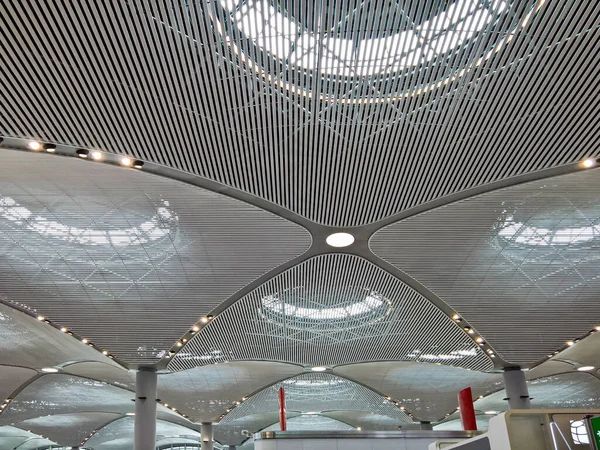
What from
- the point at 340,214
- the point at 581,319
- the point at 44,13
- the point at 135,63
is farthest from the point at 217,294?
the point at 581,319

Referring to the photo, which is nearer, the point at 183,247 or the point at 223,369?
the point at 183,247

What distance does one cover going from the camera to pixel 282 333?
69.4ft

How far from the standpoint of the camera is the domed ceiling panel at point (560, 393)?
29694mm

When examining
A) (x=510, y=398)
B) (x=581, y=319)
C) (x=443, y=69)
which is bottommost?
(x=510, y=398)

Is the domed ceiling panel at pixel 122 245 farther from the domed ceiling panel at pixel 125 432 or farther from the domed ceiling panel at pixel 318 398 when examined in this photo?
the domed ceiling panel at pixel 125 432

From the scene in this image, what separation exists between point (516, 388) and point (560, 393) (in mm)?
12448

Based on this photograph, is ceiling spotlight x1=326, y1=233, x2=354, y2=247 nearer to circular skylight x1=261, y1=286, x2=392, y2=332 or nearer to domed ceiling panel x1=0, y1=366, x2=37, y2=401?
circular skylight x1=261, y1=286, x2=392, y2=332

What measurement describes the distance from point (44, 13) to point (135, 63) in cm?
144

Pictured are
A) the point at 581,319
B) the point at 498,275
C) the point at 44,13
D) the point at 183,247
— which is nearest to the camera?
the point at 44,13

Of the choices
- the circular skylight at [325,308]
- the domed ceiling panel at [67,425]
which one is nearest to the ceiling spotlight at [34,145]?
the circular skylight at [325,308]

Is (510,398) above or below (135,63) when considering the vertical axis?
below

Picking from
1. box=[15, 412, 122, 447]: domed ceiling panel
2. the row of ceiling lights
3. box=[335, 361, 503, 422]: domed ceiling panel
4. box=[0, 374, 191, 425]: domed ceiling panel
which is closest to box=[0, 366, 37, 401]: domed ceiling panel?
box=[0, 374, 191, 425]: domed ceiling panel

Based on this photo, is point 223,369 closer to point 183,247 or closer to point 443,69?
point 183,247

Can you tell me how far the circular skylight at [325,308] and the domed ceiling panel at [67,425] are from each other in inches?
1012
